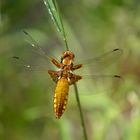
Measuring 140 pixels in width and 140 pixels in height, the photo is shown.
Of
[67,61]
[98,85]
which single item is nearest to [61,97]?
[67,61]

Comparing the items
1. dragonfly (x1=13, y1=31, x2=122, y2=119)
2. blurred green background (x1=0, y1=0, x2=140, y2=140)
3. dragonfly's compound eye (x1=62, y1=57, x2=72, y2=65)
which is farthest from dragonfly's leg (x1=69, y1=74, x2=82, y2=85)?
blurred green background (x1=0, y1=0, x2=140, y2=140)

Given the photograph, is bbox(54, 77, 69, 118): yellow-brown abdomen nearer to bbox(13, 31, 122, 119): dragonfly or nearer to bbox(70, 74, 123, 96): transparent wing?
bbox(13, 31, 122, 119): dragonfly

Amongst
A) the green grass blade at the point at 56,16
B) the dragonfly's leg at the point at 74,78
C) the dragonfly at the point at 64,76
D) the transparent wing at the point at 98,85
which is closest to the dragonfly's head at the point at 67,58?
the dragonfly at the point at 64,76

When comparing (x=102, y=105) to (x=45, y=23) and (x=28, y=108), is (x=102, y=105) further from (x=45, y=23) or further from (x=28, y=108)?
(x=45, y=23)

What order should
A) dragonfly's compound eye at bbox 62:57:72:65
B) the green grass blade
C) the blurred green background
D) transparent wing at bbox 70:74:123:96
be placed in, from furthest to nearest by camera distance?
1. transparent wing at bbox 70:74:123:96
2. the blurred green background
3. dragonfly's compound eye at bbox 62:57:72:65
4. the green grass blade

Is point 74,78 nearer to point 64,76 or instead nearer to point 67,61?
point 64,76

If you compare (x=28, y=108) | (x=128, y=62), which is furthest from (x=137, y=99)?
(x=128, y=62)
